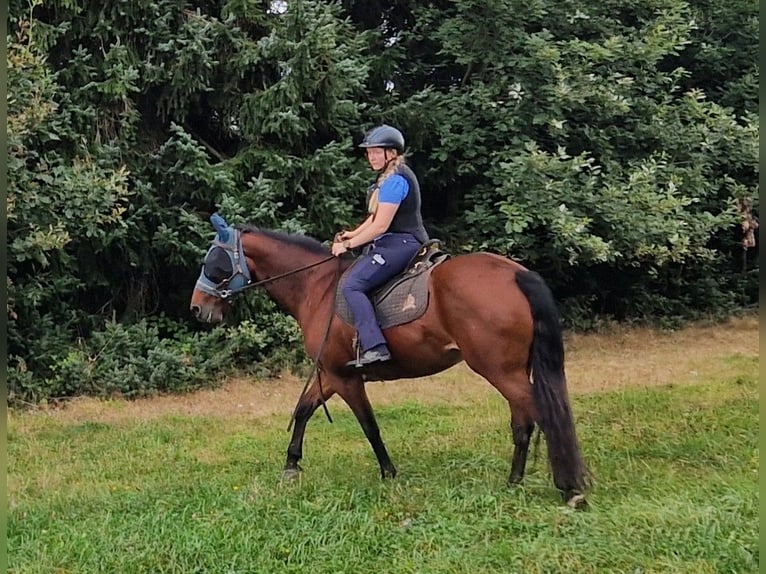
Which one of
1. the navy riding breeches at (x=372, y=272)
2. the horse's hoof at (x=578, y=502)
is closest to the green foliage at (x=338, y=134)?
the navy riding breeches at (x=372, y=272)

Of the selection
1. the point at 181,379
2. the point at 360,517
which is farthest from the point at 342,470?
the point at 181,379

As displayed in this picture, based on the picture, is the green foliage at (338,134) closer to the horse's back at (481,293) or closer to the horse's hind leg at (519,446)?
the horse's back at (481,293)

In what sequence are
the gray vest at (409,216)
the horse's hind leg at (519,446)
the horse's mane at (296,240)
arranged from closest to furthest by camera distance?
the horse's hind leg at (519,446) < the gray vest at (409,216) < the horse's mane at (296,240)

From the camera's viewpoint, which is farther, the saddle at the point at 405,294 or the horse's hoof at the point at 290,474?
the horse's hoof at the point at 290,474

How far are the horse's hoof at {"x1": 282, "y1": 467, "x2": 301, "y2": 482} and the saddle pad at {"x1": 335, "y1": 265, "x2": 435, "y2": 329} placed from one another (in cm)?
129

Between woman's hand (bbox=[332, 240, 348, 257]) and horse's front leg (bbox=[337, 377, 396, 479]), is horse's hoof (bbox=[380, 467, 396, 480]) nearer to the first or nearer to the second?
horse's front leg (bbox=[337, 377, 396, 479])

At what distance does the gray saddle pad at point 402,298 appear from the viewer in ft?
18.6

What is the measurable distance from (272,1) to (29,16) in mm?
3410

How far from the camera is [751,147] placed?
14258 mm

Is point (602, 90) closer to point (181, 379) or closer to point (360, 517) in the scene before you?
point (181, 379)

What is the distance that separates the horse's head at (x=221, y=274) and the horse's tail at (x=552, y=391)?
88.9 inches

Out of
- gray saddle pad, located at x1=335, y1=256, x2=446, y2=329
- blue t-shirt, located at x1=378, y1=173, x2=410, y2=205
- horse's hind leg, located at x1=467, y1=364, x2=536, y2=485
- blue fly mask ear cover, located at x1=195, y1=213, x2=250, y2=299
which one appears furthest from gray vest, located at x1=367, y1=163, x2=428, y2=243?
blue fly mask ear cover, located at x1=195, y1=213, x2=250, y2=299

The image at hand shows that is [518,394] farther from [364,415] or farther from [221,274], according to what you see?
[221,274]

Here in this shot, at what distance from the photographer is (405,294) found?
571 cm
